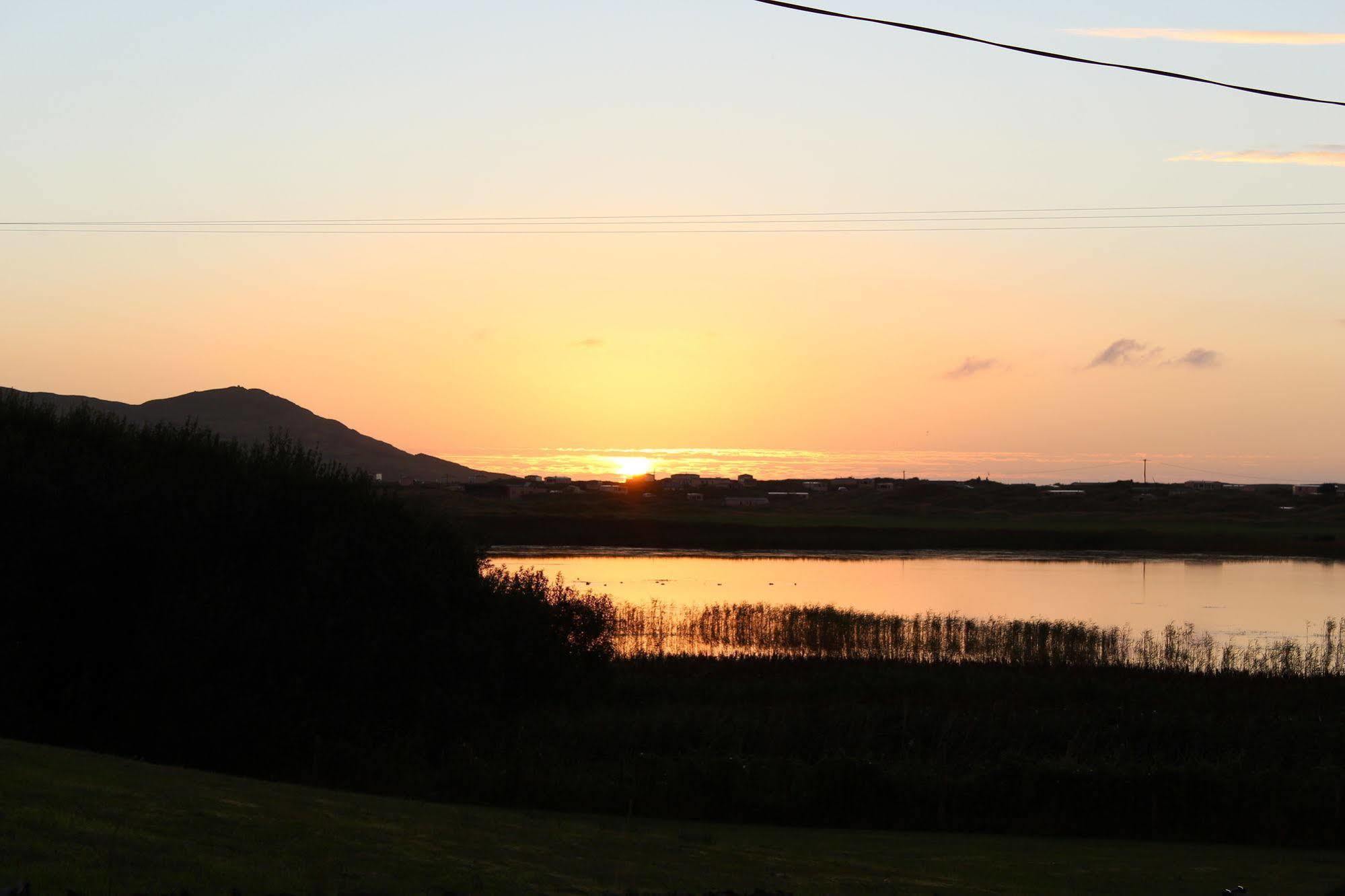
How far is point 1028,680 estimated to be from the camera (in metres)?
29.4

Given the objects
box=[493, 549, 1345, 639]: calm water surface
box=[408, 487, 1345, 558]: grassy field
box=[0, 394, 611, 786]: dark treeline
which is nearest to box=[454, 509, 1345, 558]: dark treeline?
box=[408, 487, 1345, 558]: grassy field

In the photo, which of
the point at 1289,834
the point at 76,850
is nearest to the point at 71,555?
the point at 76,850

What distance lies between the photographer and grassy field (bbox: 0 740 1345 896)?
8.92 meters

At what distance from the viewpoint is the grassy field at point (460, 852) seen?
8.92 m

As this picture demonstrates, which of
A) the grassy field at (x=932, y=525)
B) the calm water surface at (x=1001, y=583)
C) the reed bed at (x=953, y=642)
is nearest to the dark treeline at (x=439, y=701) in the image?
the reed bed at (x=953, y=642)

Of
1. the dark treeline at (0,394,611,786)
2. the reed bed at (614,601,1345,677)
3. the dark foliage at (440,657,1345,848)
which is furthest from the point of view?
the reed bed at (614,601,1345,677)

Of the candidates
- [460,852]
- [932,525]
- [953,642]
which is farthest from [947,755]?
[932,525]

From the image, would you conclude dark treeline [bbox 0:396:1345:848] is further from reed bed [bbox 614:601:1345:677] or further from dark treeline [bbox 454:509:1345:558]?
dark treeline [bbox 454:509:1345:558]

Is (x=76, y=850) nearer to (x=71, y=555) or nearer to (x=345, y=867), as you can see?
(x=345, y=867)

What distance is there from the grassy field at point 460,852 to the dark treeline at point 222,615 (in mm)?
5653

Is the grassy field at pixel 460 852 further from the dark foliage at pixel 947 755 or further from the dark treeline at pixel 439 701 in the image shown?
the dark treeline at pixel 439 701

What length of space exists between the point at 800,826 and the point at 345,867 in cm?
1029

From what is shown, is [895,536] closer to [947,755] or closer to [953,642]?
[953,642]

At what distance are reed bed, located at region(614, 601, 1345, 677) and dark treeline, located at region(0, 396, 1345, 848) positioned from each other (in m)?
5.57
